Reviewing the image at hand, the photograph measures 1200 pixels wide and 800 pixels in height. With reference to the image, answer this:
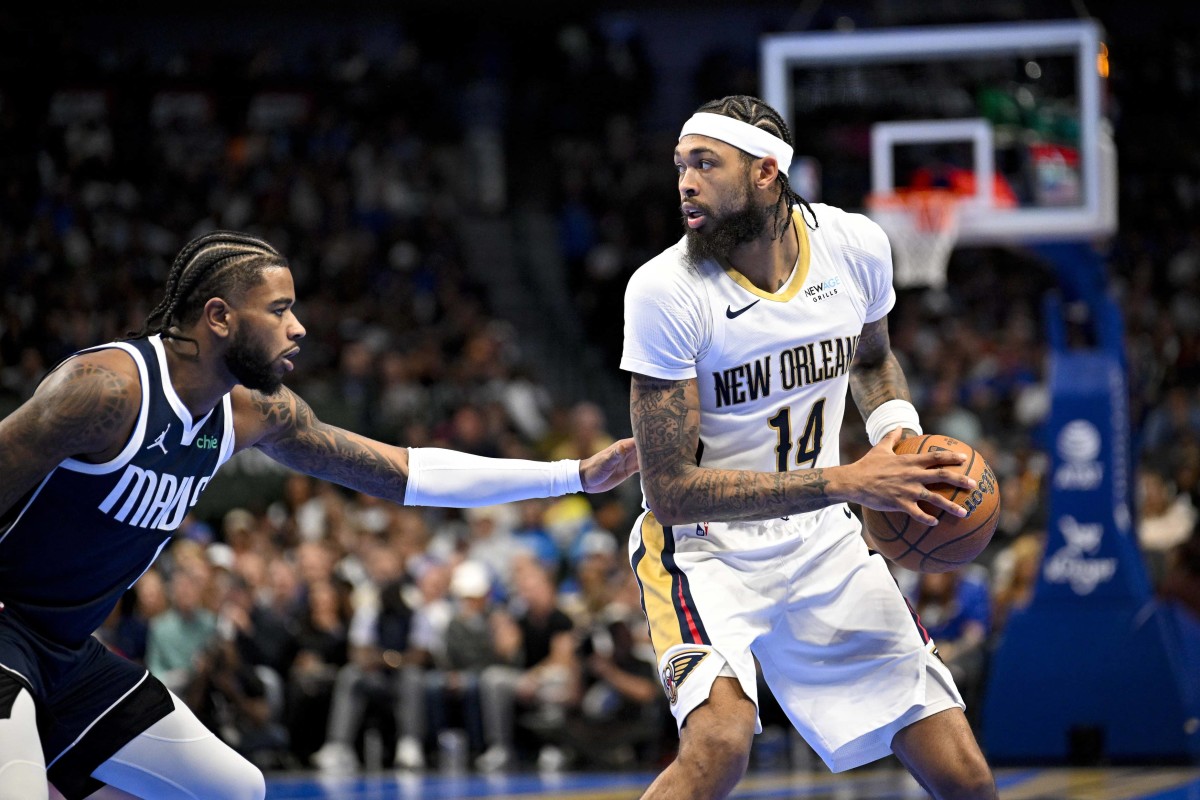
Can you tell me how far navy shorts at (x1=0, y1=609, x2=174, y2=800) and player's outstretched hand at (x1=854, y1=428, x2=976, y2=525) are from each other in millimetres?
2287

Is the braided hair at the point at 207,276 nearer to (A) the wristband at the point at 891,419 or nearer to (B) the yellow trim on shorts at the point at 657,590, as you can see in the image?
(B) the yellow trim on shorts at the point at 657,590

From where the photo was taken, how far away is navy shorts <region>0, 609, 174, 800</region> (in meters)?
4.50

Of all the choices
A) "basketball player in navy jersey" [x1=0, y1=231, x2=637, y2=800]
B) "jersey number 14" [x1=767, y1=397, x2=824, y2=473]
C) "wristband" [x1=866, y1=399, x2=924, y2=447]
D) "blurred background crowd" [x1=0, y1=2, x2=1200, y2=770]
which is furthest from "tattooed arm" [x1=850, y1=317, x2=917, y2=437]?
"blurred background crowd" [x1=0, y1=2, x2=1200, y2=770]

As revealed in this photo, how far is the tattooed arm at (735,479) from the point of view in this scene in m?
4.30

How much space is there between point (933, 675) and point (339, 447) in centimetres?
210

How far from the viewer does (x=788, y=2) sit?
864 inches

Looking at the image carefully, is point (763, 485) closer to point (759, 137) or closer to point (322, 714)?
point (759, 137)

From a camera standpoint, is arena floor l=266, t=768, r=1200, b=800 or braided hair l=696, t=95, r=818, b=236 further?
arena floor l=266, t=768, r=1200, b=800

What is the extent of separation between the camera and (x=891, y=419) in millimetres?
5035

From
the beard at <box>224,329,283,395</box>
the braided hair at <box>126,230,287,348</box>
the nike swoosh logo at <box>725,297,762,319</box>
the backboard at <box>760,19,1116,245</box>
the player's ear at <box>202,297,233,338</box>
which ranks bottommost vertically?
the beard at <box>224,329,283,395</box>

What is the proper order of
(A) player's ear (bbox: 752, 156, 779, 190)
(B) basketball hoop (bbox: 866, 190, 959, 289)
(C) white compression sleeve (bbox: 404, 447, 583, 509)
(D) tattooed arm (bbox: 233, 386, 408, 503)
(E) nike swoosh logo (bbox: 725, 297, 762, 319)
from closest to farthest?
(E) nike swoosh logo (bbox: 725, 297, 762, 319) < (A) player's ear (bbox: 752, 156, 779, 190) < (D) tattooed arm (bbox: 233, 386, 408, 503) < (C) white compression sleeve (bbox: 404, 447, 583, 509) < (B) basketball hoop (bbox: 866, 190, 959, 289)

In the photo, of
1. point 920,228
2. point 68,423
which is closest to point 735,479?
point 68,423

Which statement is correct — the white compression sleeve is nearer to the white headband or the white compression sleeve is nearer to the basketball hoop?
the white headband

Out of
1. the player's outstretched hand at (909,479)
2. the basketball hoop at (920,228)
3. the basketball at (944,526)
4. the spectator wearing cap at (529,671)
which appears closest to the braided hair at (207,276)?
the player's outstretched hand at (909,479)
